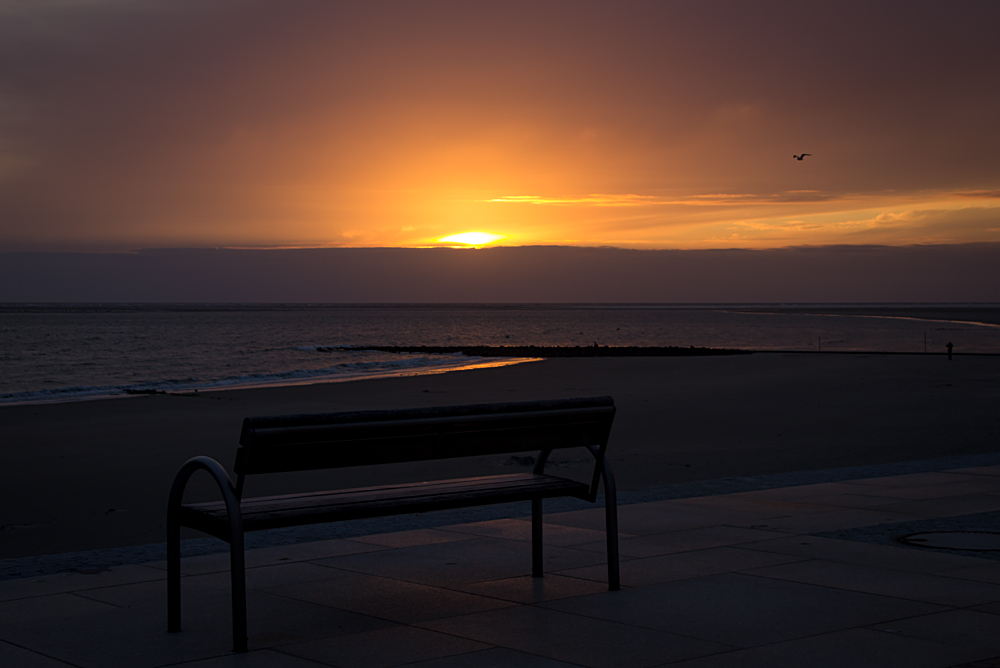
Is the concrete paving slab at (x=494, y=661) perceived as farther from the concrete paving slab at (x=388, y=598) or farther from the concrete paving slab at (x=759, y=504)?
the concrete paving slab at (x=759, y=504)

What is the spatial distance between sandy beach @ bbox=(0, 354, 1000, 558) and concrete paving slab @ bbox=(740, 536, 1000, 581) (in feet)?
13.5

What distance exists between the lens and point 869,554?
6168 millimetres

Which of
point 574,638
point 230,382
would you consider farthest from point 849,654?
point 230,382

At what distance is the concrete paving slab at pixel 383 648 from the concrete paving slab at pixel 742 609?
2.69 ft

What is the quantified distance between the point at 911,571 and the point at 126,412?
813 inches

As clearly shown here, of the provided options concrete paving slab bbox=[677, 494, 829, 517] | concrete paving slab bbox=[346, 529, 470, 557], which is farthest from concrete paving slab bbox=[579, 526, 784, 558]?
concrete paving slab bbox=[346, 529, 470, 557]

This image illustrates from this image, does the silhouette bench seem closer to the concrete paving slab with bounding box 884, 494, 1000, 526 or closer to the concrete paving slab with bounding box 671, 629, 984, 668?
the concrete paving slab with bounding box 671, 629, 984, 668

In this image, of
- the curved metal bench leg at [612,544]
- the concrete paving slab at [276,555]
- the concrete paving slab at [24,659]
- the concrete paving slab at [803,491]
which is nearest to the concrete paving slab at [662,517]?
the concrete paving slab at [803,491]

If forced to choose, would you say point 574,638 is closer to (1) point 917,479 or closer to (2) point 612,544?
(2) point 612,544

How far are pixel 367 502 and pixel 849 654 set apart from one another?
7.97 ft

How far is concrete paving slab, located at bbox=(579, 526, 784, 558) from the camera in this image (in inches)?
250

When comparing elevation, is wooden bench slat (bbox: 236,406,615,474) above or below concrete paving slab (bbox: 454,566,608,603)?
above

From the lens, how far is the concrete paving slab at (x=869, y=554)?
5809 millimetres

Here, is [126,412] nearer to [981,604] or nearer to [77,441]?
[77,441]
